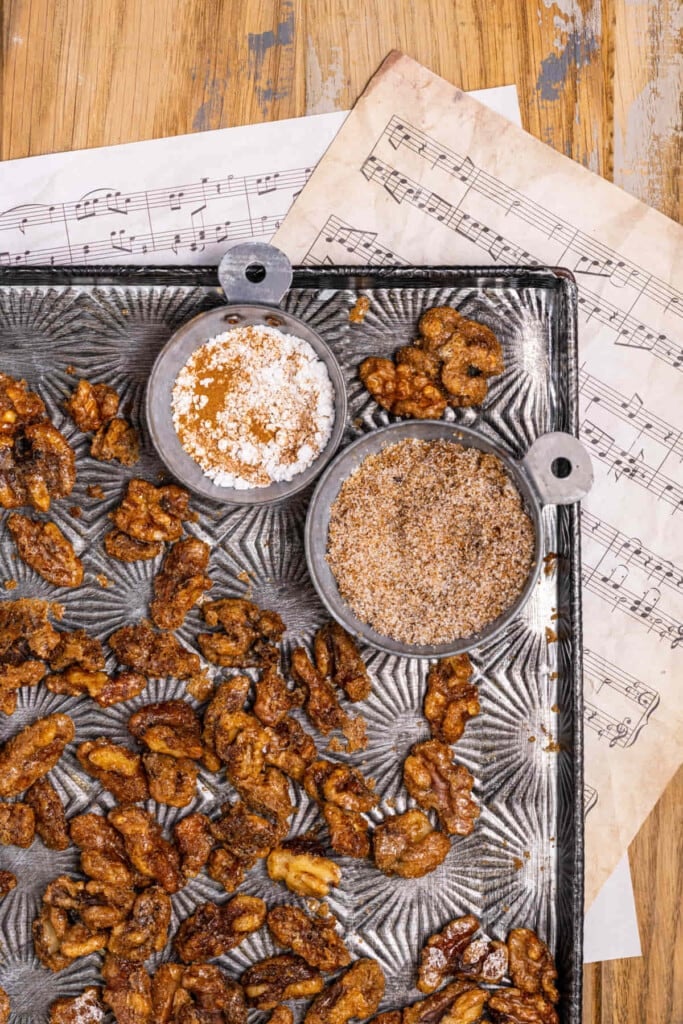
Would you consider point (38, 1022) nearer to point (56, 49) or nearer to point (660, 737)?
point (660, 737)

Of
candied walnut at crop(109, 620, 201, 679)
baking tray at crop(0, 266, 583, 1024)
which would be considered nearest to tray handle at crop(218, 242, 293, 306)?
baking tray at crop(0, 266, 583, 1024)

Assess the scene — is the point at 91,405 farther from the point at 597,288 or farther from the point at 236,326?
the point at 597,288

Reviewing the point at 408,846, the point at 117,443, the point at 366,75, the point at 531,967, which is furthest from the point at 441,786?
the point at 366,75

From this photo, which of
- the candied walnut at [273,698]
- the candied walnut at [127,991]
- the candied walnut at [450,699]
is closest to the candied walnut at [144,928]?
the candied walnut at [127,991]

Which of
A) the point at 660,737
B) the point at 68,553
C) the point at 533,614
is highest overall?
the point at 68,553

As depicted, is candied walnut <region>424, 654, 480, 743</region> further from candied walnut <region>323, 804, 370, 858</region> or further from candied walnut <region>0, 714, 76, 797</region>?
candied walnut <region>0, 714, 76, 797</region>

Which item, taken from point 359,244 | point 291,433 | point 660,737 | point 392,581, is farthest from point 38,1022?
point 359,244
